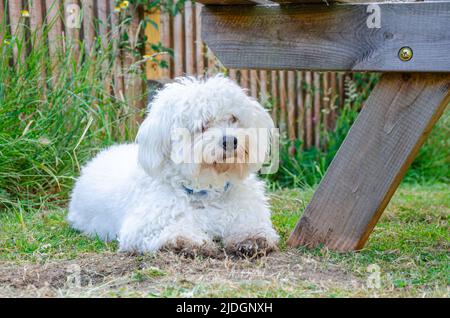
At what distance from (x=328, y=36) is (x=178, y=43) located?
144 inches

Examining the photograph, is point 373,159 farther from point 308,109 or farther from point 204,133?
point 308,109

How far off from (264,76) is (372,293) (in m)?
4.82

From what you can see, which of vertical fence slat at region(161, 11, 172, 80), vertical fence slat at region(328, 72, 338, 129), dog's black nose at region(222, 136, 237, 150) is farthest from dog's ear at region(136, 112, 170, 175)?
vertical fence slat at region(328, 72, 338, 129)

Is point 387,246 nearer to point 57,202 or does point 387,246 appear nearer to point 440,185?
point 57,202

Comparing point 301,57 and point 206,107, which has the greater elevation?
point 301,57

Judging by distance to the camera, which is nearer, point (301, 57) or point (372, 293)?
point (372, 293)

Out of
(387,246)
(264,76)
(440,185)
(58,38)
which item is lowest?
(440,185)

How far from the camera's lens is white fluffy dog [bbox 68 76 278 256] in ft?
11.3

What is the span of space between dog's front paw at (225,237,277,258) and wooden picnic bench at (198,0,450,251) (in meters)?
0.22

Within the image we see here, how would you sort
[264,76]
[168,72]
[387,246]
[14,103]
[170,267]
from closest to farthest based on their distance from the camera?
[170,267]
[387,246]
[14,103]
[168,72]
[264,76]

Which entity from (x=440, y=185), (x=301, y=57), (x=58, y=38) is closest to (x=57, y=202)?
(x=58, y=38)

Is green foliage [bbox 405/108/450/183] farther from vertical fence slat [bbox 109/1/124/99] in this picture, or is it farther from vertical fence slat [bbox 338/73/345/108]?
vertical fence slat [bbox 109/1/124/99]

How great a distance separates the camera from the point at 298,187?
6375 millimetres

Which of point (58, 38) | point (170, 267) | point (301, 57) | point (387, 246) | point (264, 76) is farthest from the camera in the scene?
point (264, 76)
